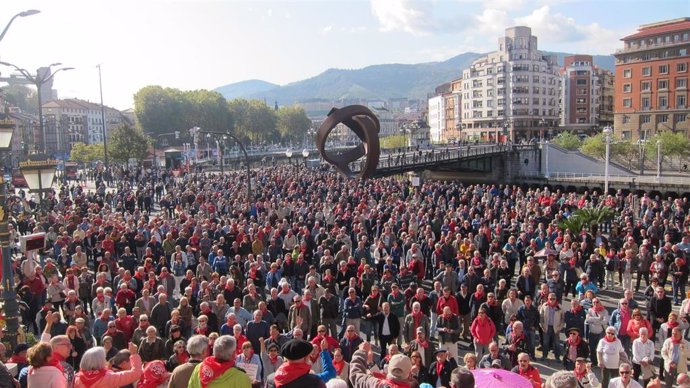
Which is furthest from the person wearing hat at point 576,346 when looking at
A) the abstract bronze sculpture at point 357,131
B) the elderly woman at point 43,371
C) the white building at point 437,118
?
the white building at point 437,118

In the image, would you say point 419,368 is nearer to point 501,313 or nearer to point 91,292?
point 501,313

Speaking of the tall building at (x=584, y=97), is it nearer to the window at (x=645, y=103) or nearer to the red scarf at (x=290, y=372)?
the window at (x=645, y=103)

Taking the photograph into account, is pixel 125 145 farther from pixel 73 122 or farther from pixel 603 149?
pixel 73 122

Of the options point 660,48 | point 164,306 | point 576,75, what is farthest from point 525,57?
point 164,306

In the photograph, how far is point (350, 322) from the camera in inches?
430

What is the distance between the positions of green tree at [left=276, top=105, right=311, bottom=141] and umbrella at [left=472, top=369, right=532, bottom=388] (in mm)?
134946

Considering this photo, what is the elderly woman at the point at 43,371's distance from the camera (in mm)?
5188

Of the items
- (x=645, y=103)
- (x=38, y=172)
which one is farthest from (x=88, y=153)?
(x=38, y=172)

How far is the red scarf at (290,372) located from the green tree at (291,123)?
13545cm

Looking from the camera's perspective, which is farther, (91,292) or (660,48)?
(660,48)

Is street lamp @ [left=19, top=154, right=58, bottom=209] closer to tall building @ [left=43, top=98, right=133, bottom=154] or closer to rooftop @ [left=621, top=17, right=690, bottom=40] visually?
rooftop @ [left=621, top=17, right=690, bottom=40]

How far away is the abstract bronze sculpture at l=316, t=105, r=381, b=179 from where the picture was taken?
29.5 metres

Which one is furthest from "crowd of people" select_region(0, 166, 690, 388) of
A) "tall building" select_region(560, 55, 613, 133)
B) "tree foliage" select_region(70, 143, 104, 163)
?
"tall building" select_region(560, 55, 613, 133)

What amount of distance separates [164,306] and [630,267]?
1076 cm
